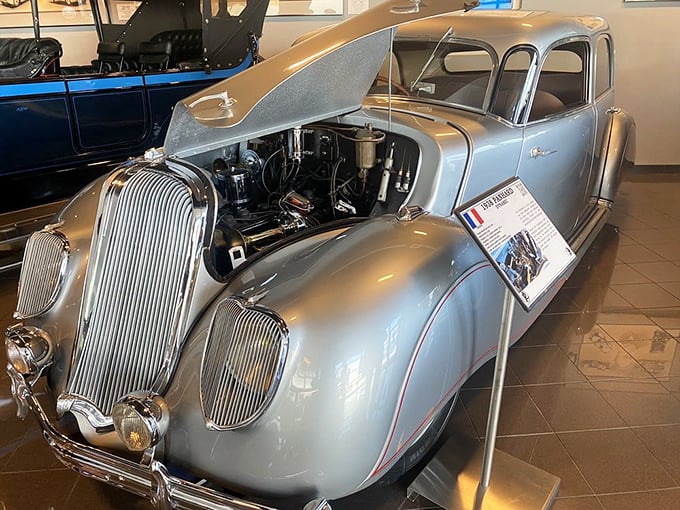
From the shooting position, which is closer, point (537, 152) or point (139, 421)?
point (139, 421)

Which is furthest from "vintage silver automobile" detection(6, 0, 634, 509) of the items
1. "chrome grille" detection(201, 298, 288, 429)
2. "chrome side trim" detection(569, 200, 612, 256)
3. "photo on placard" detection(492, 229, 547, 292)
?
"chrome side trim" detection(569, 200, 612, 256)

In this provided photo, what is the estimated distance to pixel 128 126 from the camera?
4.83 metres

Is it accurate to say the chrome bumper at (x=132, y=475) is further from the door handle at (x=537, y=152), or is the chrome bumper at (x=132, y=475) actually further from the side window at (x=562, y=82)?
the side window at (x=562, y=82)

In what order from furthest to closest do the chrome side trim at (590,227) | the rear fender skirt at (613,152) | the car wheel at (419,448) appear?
the rear fender skirt at (613,152) → the chrome side trim at (590,227) → the car wheel at (419,448)

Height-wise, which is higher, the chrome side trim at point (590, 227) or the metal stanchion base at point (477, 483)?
the chrome side trim at point (590, 227)

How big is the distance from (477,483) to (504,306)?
0.72 meters

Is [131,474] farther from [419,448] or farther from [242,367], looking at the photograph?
[419,448]

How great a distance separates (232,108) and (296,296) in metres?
0.76

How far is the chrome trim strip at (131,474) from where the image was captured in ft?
4.74

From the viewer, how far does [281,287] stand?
162cm

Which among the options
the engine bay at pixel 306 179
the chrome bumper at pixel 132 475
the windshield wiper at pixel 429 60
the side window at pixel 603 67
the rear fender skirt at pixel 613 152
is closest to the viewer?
the chrome bumper at pixel 132 475

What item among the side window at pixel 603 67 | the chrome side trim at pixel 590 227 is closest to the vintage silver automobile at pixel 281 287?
the chrome side trim at pixel 590 227

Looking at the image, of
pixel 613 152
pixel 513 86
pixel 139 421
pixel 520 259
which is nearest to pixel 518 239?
pixel 520 259

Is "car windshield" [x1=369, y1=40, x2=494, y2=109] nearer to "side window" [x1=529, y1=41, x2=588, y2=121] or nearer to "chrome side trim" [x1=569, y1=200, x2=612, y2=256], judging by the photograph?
"side window" [x1=529, y1=41, x2=588, y2=121]
